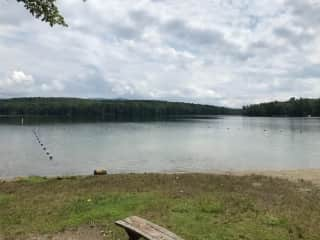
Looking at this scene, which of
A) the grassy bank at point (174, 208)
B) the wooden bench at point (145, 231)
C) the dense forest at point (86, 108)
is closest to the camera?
the wooden bench at point (145, 231)

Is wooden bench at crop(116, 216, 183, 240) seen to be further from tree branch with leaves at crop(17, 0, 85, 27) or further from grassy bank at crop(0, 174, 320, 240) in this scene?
tree branch with leaves at crop(17, 0, 85, 27)

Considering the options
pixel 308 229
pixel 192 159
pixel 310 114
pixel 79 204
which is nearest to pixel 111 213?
pixel 79 204

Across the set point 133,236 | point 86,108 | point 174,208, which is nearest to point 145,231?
point 133,236

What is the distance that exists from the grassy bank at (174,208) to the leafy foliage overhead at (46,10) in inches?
148

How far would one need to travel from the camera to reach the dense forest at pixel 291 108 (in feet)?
424

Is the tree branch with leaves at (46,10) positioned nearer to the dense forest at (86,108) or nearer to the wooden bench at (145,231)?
the wooden bench at (145,231)

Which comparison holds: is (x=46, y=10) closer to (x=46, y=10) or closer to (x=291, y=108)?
(x=46, y=10)

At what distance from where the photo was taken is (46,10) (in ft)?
16.4

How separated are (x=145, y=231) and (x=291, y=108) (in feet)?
477

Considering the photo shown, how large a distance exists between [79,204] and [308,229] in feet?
16.6

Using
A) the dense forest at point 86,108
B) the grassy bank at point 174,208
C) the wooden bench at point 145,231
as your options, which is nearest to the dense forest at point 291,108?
the dense forest at point 86,108

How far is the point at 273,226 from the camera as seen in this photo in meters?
6.09

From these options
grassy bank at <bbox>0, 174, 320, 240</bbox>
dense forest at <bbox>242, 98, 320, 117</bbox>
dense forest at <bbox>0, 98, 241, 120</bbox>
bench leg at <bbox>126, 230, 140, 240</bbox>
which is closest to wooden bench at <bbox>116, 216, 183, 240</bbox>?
bench leg at <bbox>126, 230, 140, 240</bbox>

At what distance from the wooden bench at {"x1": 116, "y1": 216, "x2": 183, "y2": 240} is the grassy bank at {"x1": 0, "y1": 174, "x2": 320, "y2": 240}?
868mm
